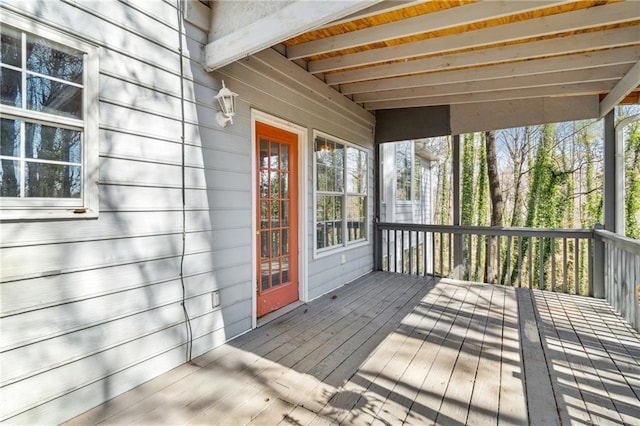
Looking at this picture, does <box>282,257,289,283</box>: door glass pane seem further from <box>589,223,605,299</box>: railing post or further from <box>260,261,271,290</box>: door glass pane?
<box>589,223,605,299</box>: railing post

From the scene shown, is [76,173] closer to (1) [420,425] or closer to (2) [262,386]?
(2) [262,386]

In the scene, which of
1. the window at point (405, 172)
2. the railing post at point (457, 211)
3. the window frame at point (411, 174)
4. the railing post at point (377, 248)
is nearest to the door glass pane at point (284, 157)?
the railing post at point (377, 248)

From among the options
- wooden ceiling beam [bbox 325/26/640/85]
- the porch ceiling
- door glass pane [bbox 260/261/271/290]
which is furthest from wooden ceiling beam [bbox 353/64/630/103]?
door glass pane [bbox 260/261/271/290]

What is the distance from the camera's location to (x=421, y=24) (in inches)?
111

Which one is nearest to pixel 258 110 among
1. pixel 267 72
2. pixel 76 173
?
pixel 267 72

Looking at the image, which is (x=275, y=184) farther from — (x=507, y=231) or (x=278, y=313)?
(x=507, y=231)

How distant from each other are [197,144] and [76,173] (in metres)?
0.88

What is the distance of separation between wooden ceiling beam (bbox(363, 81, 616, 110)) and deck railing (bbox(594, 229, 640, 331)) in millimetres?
1755

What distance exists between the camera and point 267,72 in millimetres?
3295

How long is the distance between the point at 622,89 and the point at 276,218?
4090 mm

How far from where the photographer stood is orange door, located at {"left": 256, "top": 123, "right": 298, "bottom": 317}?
3.38 m

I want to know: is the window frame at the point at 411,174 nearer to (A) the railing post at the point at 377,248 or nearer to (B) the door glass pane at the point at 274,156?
(A) the railing post at the point at 377,248

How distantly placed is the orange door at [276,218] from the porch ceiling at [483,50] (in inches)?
38.8

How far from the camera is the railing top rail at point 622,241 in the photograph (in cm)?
299
